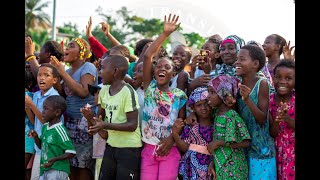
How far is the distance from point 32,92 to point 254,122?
3.05 m

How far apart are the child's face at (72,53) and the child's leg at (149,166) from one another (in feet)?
5.27

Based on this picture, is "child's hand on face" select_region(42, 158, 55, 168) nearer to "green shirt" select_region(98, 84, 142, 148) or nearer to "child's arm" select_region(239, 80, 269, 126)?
"green shirt" select_region(98, 84, 142, 148)

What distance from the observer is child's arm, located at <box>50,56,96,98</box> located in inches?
202

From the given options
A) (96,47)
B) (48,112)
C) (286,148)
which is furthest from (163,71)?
(96,47)

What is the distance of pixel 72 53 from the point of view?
555cm

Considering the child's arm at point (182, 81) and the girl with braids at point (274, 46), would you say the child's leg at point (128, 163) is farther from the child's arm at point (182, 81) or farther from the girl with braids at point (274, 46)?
the girl with braids at point (274, 46)

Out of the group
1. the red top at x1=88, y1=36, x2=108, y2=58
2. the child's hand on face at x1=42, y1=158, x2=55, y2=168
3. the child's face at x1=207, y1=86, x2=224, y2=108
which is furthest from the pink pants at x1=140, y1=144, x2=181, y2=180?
the red top at x1=88, y1=36, x2=108, y2=58

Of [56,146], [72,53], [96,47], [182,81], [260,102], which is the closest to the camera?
[260,102]

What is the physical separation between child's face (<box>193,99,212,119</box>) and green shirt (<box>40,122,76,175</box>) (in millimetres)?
1477

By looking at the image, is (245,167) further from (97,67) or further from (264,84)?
(97,67)

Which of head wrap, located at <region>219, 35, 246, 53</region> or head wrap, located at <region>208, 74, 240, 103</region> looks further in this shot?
head wrap, located at <region>219, 35, 246, 53</region>

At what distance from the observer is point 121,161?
4488mm

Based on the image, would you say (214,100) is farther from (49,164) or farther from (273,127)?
(49,164)

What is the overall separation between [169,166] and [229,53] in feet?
3.89
